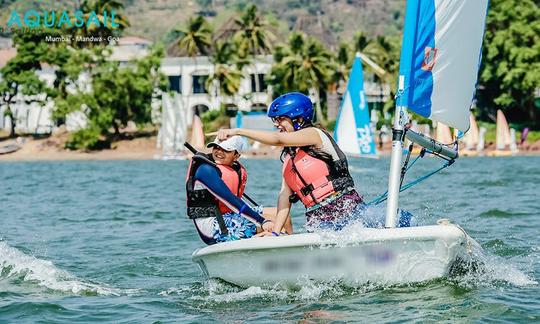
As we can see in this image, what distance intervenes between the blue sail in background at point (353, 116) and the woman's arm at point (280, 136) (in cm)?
1837

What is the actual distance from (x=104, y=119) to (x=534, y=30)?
22.2 meters

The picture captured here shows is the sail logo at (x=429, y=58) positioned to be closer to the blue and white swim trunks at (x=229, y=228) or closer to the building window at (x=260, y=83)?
the blue and white swim trunks at (x=229, y=228)

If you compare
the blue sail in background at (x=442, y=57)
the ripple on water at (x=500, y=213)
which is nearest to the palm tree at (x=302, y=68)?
the ripple on water at (x=500, y=213)

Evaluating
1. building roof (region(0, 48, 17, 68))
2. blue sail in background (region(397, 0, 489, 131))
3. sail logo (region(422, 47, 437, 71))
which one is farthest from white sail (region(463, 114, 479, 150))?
sail logo (region(422, 47, 437, 71))

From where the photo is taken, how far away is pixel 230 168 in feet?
25.6

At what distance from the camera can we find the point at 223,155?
7758 millimetres

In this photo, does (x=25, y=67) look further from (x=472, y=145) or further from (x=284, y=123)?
(x=284, y=123)

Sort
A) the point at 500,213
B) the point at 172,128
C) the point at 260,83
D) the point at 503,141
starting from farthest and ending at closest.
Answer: the point at 260,83 → the point at 172,128 → the point at 503,141 → the point at 500,213

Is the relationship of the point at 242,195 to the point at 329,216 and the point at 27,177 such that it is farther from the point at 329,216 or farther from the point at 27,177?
the point at 27,177

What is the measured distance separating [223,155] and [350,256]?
1.40 meters

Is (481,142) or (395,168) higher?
(395,168)

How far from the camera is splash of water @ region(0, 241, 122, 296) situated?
8109 mm

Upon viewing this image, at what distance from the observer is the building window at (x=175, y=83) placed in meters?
57.9

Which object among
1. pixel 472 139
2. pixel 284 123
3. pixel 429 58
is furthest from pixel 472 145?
pixel 284 123
